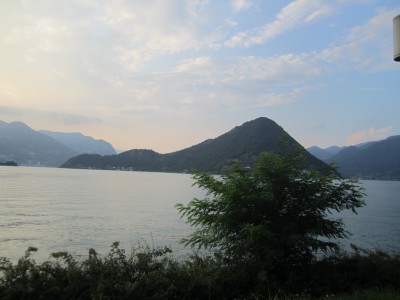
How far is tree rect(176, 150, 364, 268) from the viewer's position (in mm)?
9836

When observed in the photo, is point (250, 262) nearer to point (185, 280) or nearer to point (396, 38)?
point (185, 280)

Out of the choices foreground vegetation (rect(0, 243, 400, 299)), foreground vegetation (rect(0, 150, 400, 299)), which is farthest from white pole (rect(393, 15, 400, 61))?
foreground vegetation (rect(0, 150, 400, 299))

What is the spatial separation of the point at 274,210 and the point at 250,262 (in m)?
1.66

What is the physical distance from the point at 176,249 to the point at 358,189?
1580cm

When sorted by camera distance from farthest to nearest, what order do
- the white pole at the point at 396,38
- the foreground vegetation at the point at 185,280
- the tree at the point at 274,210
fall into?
the tree at the point at 274,210 → the foreground vegetation at the point at 185,280 → the white pole at the point at 396,38

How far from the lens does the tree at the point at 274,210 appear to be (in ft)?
32.3

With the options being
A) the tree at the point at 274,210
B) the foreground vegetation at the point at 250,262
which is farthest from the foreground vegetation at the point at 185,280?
the tree at the point at 274,210

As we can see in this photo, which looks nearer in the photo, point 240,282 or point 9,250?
point 240,282

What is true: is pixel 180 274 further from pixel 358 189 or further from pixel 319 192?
pixel 358 189

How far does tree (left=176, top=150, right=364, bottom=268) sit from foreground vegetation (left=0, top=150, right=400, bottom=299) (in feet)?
0.09

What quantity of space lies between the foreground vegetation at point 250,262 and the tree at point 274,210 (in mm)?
28

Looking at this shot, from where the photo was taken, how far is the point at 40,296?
7.28 meters

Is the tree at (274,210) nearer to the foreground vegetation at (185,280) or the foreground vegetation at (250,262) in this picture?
the foreground vegetation at (250,262)

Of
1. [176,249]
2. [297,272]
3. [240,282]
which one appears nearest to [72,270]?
[240,282]
